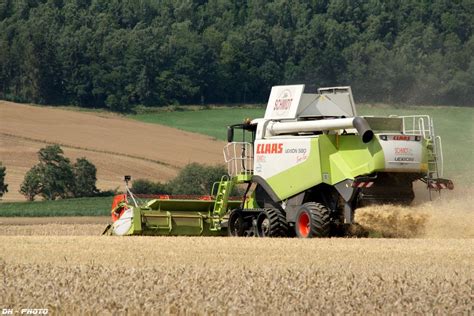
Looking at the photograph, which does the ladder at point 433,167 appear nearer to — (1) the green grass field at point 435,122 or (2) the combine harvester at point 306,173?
(2) the combine harvester at point 306,173

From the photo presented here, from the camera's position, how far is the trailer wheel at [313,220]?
847 inches

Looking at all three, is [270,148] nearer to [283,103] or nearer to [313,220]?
[283,103]

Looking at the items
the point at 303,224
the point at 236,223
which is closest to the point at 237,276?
the point at 303,224

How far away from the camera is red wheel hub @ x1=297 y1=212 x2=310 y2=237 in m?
22.1

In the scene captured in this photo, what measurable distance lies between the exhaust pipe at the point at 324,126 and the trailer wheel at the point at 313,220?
1.48 m

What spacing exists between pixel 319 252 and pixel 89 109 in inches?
2186

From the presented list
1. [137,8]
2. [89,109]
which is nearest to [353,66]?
[89,109]

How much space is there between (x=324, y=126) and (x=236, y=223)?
10.0 ft

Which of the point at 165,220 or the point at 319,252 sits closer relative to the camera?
the point at 319,252

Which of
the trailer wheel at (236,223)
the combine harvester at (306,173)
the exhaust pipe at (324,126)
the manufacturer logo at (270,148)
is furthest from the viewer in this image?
the trailer wheel at (236,223)

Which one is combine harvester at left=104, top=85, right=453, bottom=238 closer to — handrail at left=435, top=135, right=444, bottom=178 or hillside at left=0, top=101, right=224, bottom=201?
handrail at left=435, top=135, right=444, bottom=178

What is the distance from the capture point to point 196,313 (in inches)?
436

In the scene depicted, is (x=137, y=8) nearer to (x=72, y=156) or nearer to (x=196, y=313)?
(x=72, y=156)

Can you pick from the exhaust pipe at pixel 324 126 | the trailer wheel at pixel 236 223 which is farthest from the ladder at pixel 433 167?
the trailer wheel at pixel 236 223
